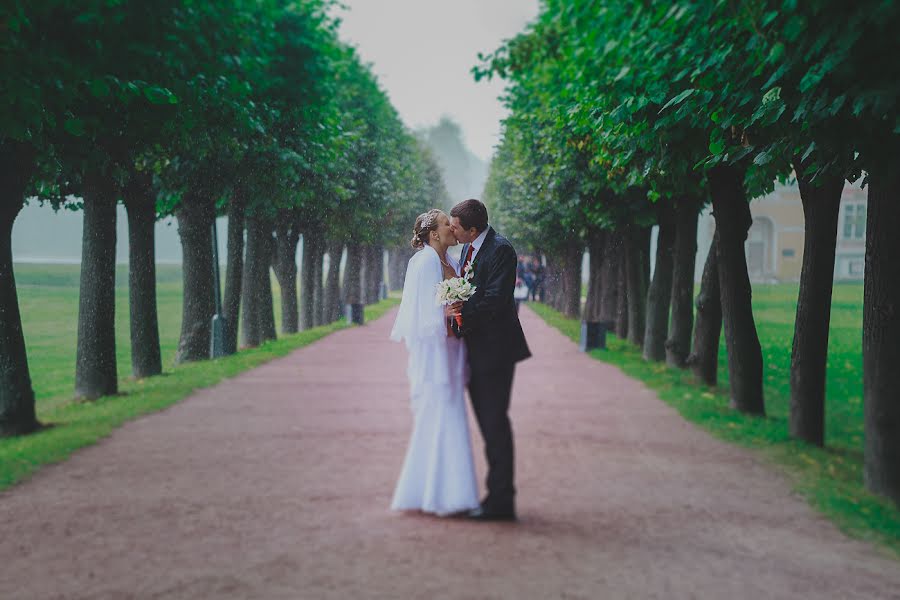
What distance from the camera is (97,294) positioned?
1596 cm

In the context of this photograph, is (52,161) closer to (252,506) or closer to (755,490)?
(252,506)

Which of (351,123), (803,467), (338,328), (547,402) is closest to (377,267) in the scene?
(338,328)

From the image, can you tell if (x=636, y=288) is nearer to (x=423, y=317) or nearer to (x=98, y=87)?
(x=98, y=87)

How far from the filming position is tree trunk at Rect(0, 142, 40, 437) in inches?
509

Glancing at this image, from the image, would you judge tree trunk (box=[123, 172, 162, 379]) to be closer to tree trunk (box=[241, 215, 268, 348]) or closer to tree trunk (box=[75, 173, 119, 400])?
tree trunk (box=[75, 173, 119, 400])

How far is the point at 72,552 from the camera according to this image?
7410mm

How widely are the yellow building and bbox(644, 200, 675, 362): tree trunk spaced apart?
5385cm

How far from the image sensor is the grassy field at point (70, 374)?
39.2 ft

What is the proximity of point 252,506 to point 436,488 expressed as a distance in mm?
2211

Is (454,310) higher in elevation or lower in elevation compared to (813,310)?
higher

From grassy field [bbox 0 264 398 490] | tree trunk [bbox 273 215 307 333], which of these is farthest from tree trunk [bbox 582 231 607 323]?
tree trunk [bbox 273 215 307 333]

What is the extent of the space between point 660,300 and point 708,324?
488cm

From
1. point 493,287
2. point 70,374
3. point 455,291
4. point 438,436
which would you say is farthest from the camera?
point 70,374

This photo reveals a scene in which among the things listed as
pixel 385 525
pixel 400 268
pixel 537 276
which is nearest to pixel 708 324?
pixel 537 276
